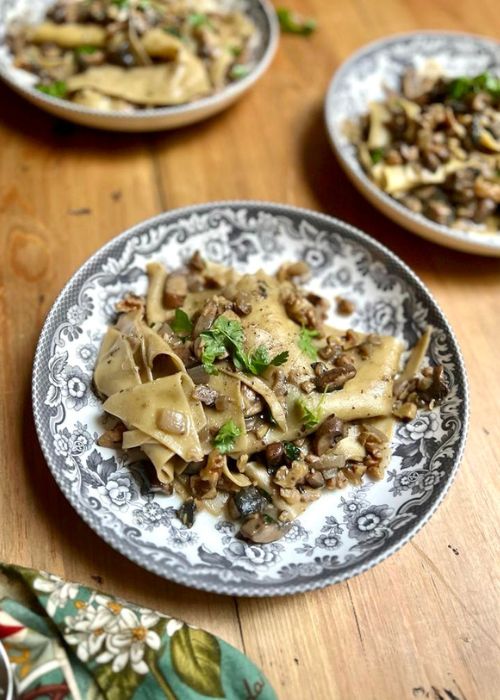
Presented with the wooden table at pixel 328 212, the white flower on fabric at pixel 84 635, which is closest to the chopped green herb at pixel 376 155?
the wooden table at pixel 328 212

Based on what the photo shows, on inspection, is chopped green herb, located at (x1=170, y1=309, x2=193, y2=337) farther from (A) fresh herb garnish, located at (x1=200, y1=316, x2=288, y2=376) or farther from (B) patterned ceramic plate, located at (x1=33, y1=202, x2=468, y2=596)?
(B) patterned ceramic plate, located at (x1=33, y1=202, x2=468, y2=596)

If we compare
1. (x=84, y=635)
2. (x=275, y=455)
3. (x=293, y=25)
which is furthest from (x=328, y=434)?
(x=293, y=25)

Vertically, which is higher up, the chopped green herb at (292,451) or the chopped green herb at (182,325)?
the chopped green herb at (182,325)

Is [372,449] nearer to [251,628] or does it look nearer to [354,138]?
[251,628]

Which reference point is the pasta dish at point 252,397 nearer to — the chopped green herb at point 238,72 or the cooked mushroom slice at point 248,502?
the cooked mushroom slice at point 248,502

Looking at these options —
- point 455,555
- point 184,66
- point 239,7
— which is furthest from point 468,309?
point 239,7

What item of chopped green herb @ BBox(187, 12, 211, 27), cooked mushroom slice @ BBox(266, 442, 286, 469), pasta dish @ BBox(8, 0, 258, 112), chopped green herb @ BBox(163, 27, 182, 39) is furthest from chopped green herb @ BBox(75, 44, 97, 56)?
cooked mushroom slice @ BBox(266, 442, 286, 469)
